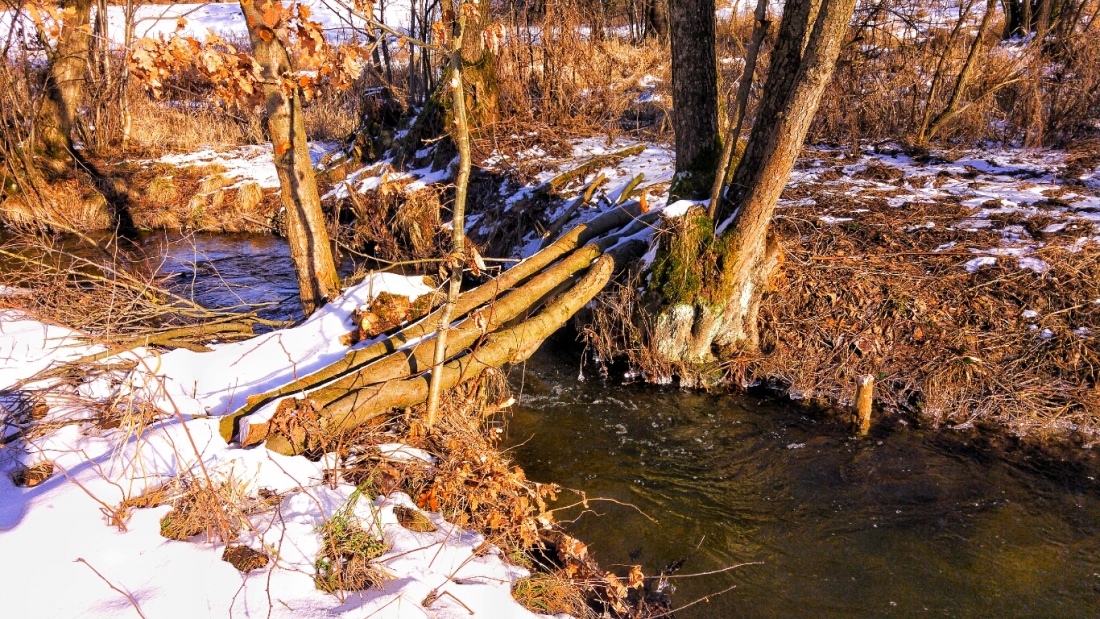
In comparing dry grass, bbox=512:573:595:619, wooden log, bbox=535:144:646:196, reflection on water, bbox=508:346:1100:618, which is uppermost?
wooden log, bbox=535:144:646:196

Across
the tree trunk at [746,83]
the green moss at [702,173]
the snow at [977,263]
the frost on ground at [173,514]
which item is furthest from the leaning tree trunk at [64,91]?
the snow at [977,263]

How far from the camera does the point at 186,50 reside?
14.0 ft

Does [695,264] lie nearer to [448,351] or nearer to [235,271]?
[448,351]

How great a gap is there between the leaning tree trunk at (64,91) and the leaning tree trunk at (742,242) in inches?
482

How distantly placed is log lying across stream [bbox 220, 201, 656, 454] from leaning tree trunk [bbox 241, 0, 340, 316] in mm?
1131

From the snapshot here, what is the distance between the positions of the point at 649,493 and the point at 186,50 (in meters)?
4.58

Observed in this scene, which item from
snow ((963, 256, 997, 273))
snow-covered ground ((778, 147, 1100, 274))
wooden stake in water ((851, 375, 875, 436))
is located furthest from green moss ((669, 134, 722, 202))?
snow ((963, 256, 997, 273))

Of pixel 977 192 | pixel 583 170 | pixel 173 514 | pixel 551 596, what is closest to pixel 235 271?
pixel 583 170

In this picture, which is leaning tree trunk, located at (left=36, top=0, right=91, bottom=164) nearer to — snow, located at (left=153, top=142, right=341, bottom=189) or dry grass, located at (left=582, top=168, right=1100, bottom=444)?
snow, located at (left=153, top=142, right=341, bottom=189)

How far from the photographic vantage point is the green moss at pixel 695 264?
6070 mm

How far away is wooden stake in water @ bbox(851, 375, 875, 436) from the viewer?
546 cm

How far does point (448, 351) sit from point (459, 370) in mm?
202

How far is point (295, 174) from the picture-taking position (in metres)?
5.25

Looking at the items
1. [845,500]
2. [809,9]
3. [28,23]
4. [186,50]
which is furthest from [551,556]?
[28,23]
